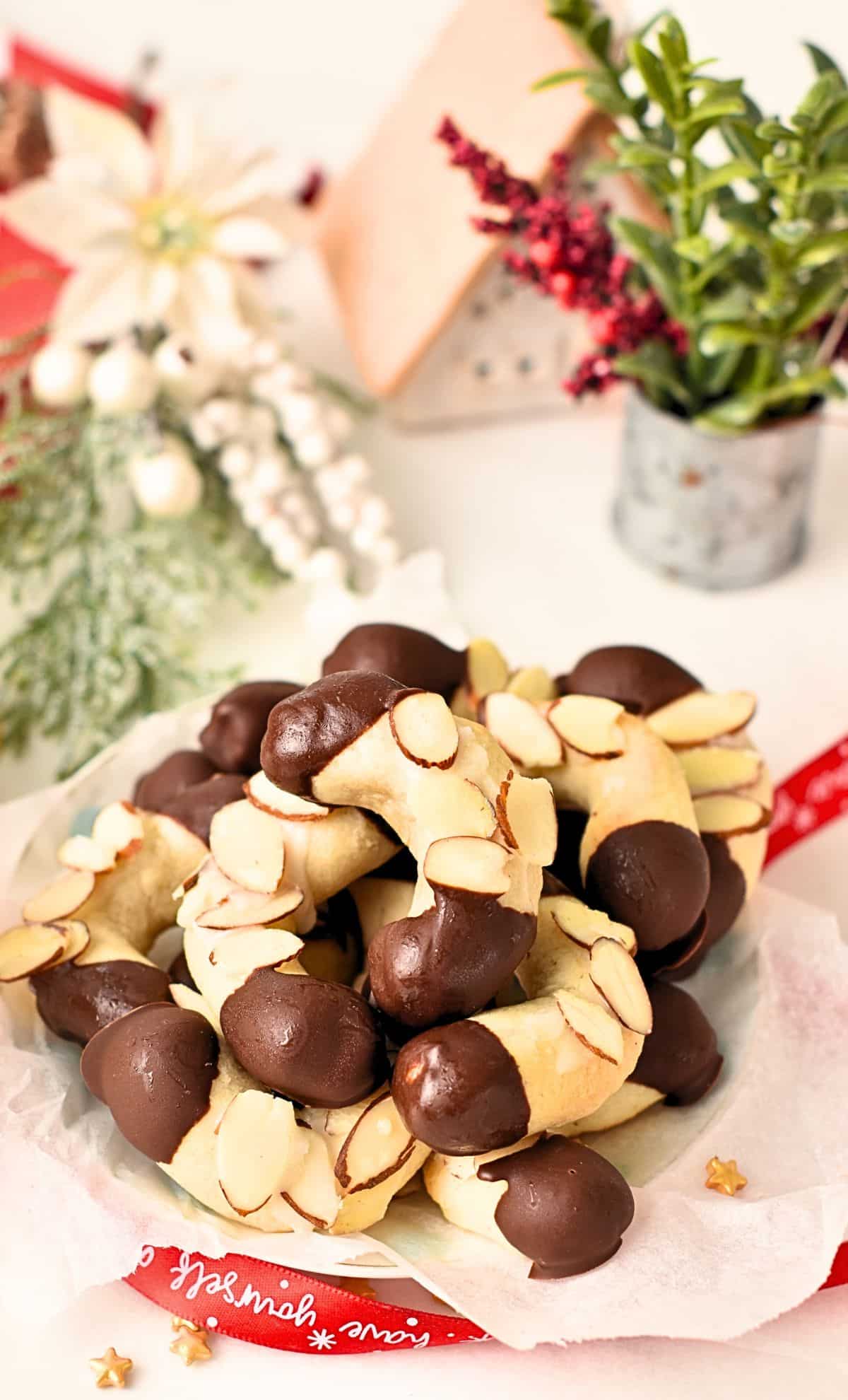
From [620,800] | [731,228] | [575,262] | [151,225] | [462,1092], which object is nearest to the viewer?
[462,1092]

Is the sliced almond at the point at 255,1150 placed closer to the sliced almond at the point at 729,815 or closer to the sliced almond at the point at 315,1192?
the sliced almond at the point at 315,1192

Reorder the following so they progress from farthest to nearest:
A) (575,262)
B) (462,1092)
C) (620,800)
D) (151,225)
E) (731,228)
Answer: (151,225) < (575,262) < (731,228) < (620,800) < (462,1092)

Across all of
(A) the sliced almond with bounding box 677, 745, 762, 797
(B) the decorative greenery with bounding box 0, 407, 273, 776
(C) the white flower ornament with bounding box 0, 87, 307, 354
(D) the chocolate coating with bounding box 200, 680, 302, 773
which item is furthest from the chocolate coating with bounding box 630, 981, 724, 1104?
(C) the white flower ornament with bounding box 0, 87, 307, 354

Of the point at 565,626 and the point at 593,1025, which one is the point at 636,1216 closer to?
the point at 593,1025

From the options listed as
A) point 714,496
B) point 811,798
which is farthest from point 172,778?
point 714,496

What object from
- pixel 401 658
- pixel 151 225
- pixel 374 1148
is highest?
pixel 151 225

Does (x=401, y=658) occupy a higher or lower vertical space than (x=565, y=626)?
higher
